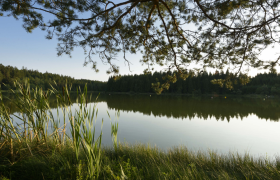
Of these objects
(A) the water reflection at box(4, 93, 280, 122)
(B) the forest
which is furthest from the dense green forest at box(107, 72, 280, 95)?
(A) the water reflection at box(4, 93, 280, 122)

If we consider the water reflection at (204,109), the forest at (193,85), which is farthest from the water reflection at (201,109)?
the forest at (193,85)

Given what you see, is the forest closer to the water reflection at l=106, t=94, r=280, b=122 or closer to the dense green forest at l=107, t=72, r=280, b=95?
the dense green forest at l=107, t=72, r=280, b=95

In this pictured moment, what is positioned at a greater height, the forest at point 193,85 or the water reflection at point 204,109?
the forest at point 193,85

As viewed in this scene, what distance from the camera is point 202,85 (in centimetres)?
4838

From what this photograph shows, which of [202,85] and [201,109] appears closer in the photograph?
[201,109]

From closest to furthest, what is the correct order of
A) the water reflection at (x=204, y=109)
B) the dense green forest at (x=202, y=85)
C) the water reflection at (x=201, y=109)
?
the water reflection at (x=201, y=109)
the water reflection at (x=204, y=109)
the dense green forest at (x=202, y=85)

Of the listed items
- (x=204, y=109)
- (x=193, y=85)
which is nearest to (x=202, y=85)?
(x=193, y=85)

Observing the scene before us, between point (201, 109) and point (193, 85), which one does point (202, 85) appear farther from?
point (201, 109)

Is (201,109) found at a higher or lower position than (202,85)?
lower

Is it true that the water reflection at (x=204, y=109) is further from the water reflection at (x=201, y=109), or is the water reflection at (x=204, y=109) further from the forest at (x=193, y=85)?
the forest at (x=193, y=85)

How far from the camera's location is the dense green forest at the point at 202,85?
42.2m

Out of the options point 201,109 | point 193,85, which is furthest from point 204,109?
point 193,85

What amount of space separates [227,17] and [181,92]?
49.0 meters

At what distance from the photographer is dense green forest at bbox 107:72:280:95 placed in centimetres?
4216
